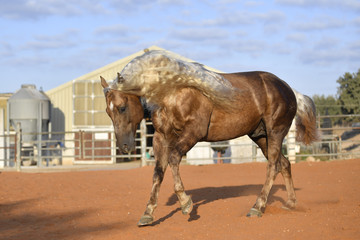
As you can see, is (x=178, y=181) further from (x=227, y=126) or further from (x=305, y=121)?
(x=305, y=121)

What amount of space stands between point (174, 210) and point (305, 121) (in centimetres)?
249

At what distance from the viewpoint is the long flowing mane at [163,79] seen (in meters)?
5.54

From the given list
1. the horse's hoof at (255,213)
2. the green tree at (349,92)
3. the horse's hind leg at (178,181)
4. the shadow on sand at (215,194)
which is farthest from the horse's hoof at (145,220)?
the green tree at (349,92)

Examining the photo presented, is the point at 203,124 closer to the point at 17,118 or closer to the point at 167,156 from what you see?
the point at 167,156

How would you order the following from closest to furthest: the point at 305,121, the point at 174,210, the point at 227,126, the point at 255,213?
the point at 255,213, the point at 227,126, the point at 174,210, the point at 305,121

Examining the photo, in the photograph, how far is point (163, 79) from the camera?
18.5 feet

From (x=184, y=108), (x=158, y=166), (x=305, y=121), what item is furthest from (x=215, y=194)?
(x=184, y=108)

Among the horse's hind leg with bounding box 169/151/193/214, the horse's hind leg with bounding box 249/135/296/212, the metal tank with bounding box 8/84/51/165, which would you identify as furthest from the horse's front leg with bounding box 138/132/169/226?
the metal tank with bounding box 8/84/51/165

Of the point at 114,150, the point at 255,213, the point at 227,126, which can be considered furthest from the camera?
the point at 114,150

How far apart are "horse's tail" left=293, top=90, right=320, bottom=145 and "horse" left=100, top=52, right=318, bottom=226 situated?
98 centimetres

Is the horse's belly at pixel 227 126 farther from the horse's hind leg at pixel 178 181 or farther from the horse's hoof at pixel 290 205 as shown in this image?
the horse's hoof at pixel 290 205

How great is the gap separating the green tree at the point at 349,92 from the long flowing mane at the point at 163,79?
114ft

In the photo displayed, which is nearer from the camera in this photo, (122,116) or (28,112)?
(122,116)

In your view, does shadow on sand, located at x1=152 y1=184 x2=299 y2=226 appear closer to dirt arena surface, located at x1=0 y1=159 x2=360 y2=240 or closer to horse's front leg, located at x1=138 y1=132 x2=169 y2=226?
dirt arena surface, located at x1=0 y1=159 x2=360 y2=240
